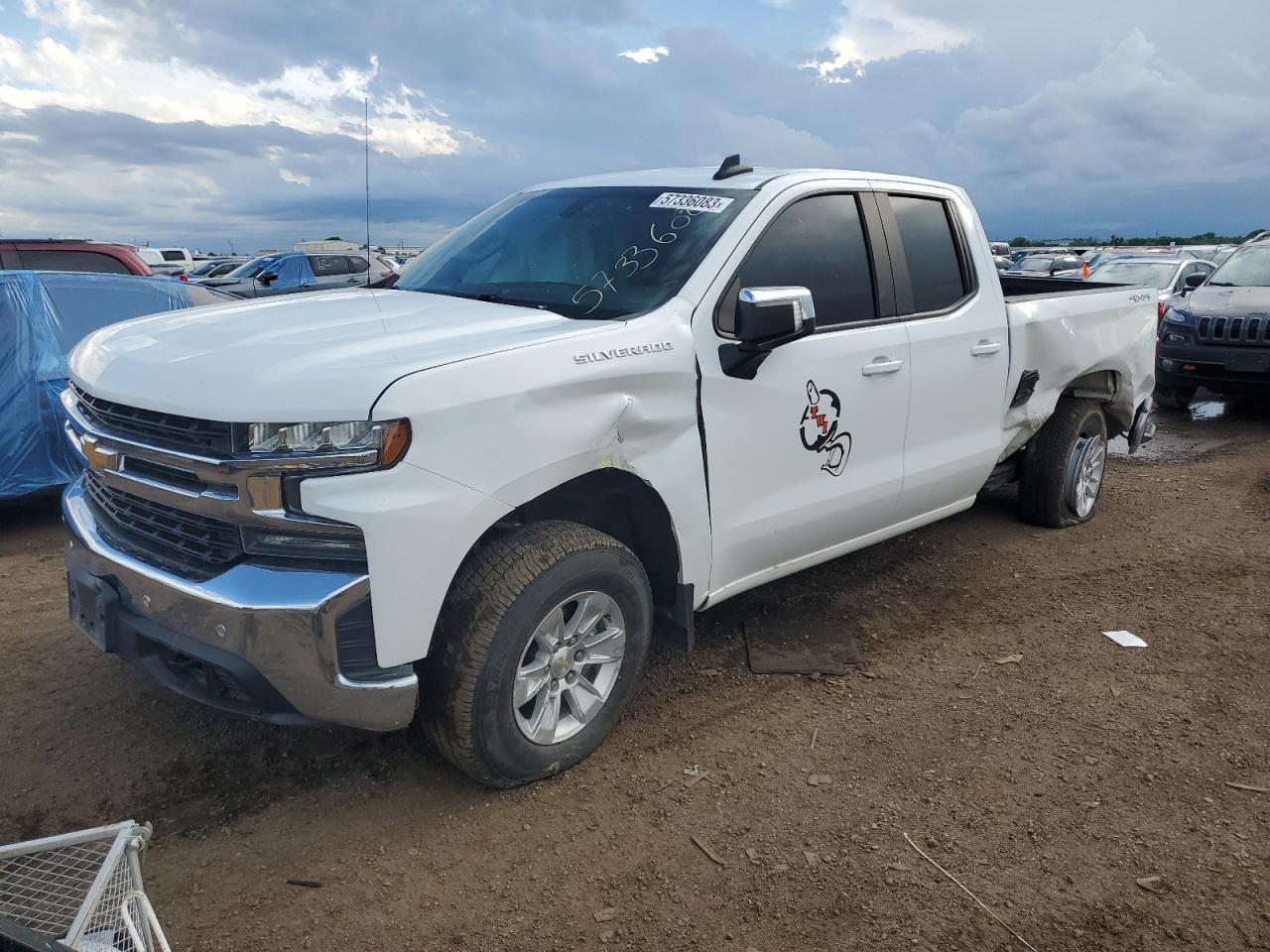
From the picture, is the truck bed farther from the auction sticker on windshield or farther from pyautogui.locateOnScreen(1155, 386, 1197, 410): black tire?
pyautogui.locateOnScreen(1155, 386, 1197, 410): black tire

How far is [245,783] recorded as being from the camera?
3152 millimetres

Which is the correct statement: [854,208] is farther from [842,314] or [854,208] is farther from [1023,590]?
[1023,590]

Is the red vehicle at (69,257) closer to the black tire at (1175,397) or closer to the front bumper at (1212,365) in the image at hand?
the front bumper at (1212,365)

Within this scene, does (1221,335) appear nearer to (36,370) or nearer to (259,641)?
(259,641)

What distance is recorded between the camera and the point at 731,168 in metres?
3.95

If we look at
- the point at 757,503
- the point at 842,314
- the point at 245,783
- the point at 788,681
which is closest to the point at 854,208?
the point at 842,314

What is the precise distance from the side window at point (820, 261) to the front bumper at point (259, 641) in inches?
63.9

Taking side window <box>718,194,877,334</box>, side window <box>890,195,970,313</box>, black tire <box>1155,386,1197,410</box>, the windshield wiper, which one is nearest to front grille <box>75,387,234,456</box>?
the windshield wiper

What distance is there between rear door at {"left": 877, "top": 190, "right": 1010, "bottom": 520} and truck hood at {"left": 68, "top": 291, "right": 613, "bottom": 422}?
1762 mm

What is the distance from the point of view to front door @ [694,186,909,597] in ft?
11.0

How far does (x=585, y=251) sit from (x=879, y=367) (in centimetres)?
127

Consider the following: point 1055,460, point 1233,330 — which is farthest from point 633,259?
→ point 1233,330

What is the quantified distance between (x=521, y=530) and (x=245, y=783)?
1265 mm

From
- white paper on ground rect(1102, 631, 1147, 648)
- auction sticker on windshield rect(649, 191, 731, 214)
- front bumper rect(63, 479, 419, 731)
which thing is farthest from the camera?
white paper on ground rect(1102, 631, 1147, 648)
